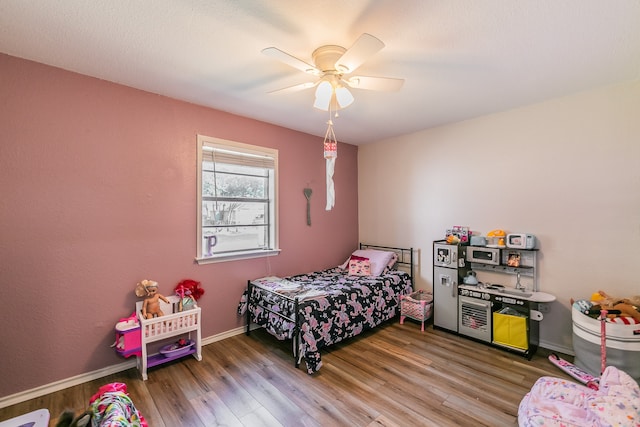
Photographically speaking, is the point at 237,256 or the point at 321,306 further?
the point at 237,256

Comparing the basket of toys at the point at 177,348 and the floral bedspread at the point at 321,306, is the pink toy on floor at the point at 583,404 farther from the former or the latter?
the basket of toys at the point at 177,348

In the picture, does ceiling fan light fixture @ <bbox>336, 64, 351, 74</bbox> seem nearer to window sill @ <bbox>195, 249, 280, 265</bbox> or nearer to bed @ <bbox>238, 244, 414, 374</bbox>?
bed @ <bbox>238, 244, 414, 374</bbox>

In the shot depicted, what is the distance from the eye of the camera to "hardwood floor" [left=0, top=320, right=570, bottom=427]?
1918 millimetres

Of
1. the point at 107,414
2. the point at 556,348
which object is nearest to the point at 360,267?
the point at 556,348

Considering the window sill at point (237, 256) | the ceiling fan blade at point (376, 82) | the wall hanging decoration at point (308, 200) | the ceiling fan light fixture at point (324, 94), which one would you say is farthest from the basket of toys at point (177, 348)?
the ceiling fan blade at point (376, 82)

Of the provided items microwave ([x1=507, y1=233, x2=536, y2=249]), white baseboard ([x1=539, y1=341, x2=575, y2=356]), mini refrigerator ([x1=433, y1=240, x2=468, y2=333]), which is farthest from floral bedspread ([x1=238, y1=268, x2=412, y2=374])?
white baseboard ([x1=539, y1=341, x2=575, y2=356])

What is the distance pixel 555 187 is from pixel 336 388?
2.78 meters

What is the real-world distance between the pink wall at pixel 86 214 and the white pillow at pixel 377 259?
177 cm

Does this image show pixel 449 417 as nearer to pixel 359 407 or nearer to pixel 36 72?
pixel 359 407

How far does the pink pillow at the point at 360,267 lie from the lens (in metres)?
3.73

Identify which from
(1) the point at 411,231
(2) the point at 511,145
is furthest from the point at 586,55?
(1) the point at 411,231

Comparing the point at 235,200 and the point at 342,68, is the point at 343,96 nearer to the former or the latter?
the point at 342,68

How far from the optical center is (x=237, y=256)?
3.15 metres

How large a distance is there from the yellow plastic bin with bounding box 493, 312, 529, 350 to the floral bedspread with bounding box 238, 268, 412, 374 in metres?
1.08
